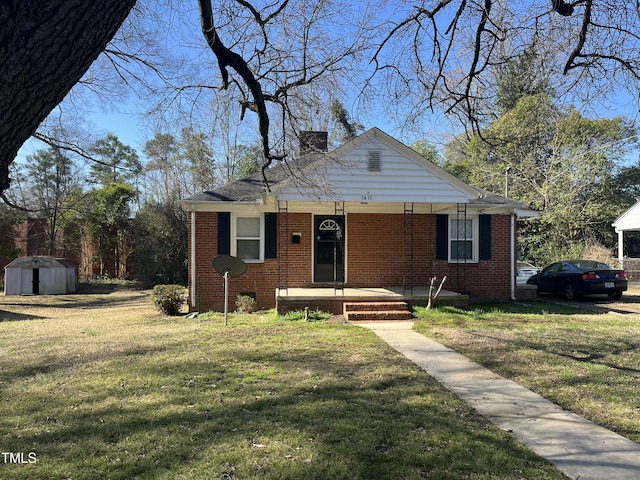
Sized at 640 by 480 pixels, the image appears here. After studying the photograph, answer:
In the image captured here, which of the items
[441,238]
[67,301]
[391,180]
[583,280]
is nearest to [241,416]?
[391,180]

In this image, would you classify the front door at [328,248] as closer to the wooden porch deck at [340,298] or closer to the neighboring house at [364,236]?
the neighboring house at [364,236]

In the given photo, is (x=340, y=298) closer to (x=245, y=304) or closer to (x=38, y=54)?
(x=245, y=304)

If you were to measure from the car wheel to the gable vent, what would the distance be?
8.18m

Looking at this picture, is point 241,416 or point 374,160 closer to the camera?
point 241,416

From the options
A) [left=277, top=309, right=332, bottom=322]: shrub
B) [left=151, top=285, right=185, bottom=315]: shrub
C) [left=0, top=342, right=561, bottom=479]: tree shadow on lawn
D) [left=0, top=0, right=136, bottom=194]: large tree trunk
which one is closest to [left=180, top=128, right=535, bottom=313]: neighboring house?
[left=277, top=309, right=332, bottom=322]: shrub

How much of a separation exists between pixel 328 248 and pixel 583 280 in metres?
8.29

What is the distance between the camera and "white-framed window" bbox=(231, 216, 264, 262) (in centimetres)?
1192

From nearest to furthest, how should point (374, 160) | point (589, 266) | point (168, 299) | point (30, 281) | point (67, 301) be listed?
point (374, 160), point (168, 299), point (589, 266), point (67, 301), point (30, 281)

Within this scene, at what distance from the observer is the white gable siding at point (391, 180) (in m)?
10.4

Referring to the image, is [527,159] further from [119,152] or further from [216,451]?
[119,152]

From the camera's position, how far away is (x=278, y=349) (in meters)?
6.71

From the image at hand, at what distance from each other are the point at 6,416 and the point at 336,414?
122 inches

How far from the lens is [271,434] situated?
3.52 m

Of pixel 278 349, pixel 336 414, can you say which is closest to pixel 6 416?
pixel 336 414
